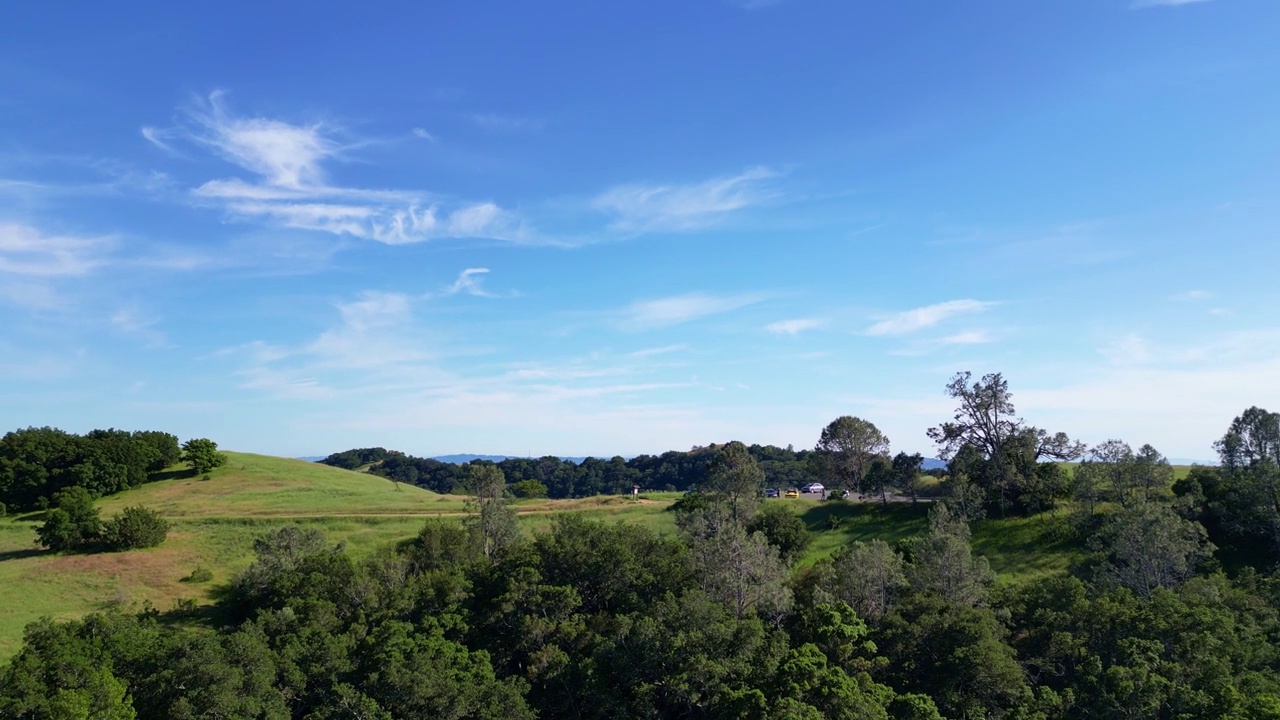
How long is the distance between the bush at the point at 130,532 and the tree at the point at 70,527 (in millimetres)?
1445

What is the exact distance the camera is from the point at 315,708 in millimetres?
44750

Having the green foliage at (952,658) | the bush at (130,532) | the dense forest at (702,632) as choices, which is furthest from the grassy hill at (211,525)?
the green foliage at (952,658)

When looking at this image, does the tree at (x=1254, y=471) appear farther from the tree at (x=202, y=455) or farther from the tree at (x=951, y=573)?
the tree at (x=202, y=455)

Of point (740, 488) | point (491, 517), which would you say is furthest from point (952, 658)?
point (491, 517)

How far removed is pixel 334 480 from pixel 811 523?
8174 cm

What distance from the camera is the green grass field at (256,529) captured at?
63625 mm

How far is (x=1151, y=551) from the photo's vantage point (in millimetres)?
56000

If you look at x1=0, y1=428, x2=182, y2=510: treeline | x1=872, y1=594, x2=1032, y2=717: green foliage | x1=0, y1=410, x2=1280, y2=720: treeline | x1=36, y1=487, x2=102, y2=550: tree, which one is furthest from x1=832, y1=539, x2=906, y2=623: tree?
x1=0, y1=428, x2=182, y2=510: treeline

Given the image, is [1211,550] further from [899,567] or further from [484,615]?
[484,615]

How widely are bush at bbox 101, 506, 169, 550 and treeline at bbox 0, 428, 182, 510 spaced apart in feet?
95.9

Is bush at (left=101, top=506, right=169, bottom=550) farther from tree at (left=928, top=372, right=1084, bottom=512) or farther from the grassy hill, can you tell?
tree at (left=928, top=372, right=1084, bottom=512)

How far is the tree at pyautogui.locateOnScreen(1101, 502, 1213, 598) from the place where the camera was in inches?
2194

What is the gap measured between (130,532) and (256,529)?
12.3 m

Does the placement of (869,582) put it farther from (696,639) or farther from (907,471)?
(907,471)
